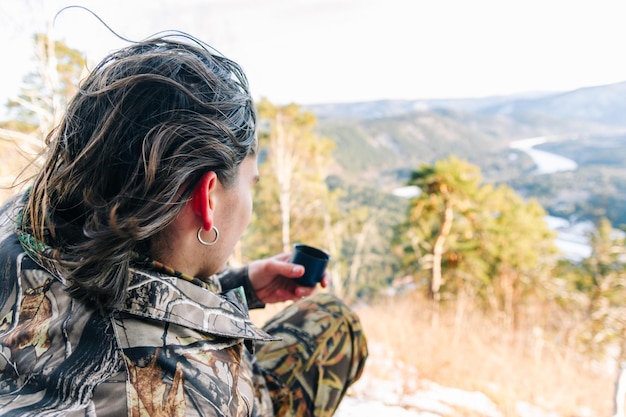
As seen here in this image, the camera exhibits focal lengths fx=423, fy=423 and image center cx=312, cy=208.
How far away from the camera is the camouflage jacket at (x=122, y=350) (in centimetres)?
61

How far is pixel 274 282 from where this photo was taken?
1.45 metres

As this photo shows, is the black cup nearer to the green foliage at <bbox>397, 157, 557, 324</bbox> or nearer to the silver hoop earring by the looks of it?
the silver hoop earring

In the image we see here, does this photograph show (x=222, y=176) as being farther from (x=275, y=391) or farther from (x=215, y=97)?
(x=275, y=391)

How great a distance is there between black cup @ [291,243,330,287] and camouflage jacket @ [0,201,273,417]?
1.98ft

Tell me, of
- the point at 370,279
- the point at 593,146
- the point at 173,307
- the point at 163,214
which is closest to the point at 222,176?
the point at 163,214

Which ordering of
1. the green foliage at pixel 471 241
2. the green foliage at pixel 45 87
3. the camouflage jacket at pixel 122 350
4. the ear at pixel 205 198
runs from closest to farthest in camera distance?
the camouflage jacket at pixel 122 350
the ear at pixel 205 198
the green foliage at pixel 45 87
the green foliage at pixel 471 241

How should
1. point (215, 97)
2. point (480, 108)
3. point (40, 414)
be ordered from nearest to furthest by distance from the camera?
point (40, 414) → point (215, 97) → point (480, 108)

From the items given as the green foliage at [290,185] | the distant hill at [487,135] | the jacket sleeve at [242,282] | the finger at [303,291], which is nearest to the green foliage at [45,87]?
the jacket sleeve at [242,282]

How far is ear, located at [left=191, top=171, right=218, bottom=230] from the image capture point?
0.73 meters

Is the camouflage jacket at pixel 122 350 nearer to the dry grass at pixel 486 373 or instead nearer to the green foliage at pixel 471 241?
the dry grass at pixel 486 373

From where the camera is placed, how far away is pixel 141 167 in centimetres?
67

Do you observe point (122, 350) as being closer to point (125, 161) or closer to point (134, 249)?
point (134, 249)

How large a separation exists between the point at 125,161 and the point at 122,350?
292mm

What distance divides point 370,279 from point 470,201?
23.3 m
